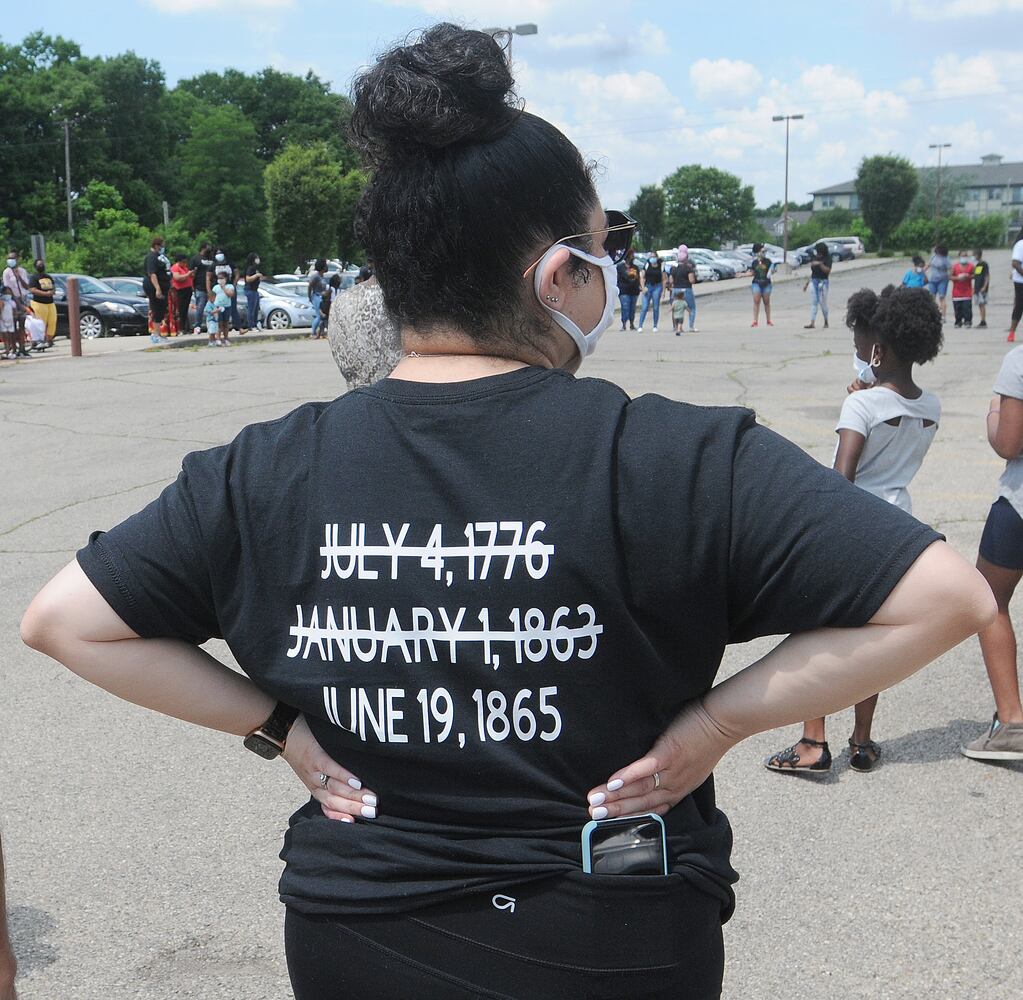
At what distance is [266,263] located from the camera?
202 ft

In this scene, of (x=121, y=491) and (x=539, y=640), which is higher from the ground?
(x=539, y=640)

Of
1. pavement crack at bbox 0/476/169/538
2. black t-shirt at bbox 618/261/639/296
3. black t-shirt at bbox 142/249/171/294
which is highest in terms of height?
black t-shirt at bbox 142/249/171/294

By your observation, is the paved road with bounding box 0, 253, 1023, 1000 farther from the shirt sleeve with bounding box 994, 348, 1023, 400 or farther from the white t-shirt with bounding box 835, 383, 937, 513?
the shirt sleeve with bounding box 994, 348, 1023, 400

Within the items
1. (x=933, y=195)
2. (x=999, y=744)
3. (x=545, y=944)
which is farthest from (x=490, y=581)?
(x=933, y=195)

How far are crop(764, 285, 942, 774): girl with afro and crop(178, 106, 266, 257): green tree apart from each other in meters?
60.7

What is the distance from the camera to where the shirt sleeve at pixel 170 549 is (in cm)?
148

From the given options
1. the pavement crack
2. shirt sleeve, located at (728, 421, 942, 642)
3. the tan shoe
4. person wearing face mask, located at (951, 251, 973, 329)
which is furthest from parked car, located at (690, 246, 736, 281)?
shirt sleeve, located at (728, 421, 942, 642)

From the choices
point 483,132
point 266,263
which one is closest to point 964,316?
point 483,132

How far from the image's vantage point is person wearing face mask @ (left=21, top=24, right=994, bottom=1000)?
53.4 inches

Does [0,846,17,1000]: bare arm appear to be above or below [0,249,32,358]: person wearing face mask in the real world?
below

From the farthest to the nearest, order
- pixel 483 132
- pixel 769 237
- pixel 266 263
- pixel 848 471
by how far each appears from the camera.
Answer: pixel 769 237, pixel 266 263, pixel 848 471, pixel 483 132

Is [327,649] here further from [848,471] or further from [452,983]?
[848,471]

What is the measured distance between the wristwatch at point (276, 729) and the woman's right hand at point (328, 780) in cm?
2

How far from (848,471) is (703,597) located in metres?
3.00
